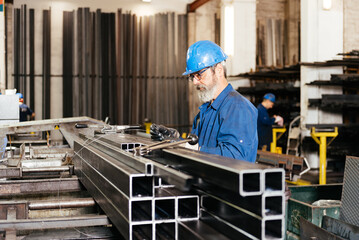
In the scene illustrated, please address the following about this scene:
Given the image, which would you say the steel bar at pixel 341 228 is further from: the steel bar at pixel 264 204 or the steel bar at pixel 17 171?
the steel bar at pixel 17 171

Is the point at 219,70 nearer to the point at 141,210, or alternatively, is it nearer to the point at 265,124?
the point at 141,210

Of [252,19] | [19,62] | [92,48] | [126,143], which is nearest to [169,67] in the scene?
[92,48]

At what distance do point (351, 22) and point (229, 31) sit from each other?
311 cm

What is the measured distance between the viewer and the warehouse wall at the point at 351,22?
10.4 meters

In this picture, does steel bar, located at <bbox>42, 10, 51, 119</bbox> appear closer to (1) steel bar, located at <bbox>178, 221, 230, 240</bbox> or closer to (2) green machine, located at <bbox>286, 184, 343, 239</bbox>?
(2) green machine, located at <bbox>286, 184, 343, 239</bbox>

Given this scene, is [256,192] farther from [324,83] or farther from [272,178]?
[324,83]

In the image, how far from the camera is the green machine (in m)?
3.46

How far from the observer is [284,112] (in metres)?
9.67

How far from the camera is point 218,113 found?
8.04ft

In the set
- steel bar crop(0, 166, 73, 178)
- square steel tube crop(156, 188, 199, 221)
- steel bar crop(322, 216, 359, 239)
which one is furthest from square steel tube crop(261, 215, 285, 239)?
steel bar crop(0, 166, 73, 178)

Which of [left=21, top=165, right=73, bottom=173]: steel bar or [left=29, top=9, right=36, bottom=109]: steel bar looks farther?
[left=29, top=9, right=36, bottom=109]: steel bar

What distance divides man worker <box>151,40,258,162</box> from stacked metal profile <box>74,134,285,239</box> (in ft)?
1.55

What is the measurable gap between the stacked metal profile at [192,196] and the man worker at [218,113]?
0.47m

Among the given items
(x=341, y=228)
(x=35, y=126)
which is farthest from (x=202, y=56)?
(x=35, y=126)
